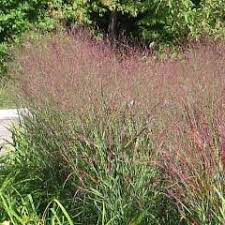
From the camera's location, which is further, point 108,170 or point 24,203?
point 24,203

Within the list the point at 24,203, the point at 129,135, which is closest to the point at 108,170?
the point at 129,135

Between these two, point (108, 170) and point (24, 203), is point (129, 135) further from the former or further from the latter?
point (24, 203)

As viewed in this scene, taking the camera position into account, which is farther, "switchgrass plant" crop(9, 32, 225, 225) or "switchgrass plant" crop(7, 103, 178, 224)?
"switchgrass plant" crop(7, 103, 178, 224)

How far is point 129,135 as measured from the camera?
394 centimetres

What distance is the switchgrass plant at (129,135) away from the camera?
321 centimetres

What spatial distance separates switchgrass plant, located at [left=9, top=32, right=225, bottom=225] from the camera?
3.21 m

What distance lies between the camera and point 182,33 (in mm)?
12414

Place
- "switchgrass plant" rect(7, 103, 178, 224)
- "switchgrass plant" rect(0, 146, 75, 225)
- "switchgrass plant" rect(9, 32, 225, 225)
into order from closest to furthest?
1. "switchgrass plant" rect(9, 32, 225, 225)
2. "switchgrass plant" rect(7, 103, 178, 224)
3. "switchgrass plant" rect(0, 146, 75, 225)

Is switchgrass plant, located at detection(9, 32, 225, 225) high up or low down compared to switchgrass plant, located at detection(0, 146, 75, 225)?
up

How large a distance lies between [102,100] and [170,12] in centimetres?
873

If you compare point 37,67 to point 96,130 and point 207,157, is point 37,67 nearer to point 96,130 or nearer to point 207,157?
point 96,130

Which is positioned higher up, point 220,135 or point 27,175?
point 220,135

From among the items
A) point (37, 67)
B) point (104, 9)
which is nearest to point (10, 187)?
point (37, 67)

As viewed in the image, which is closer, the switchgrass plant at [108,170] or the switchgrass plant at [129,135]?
the switchgrass plant at [129,135]
